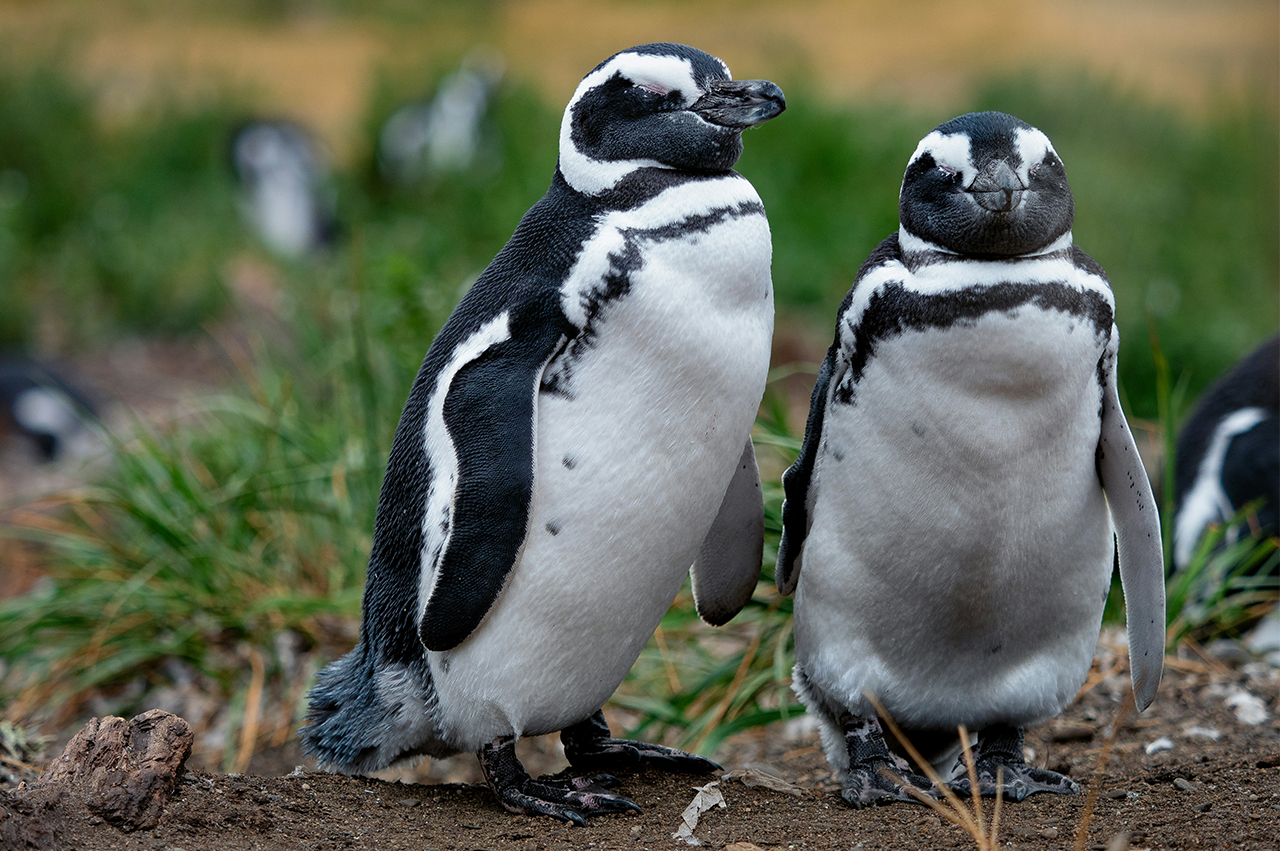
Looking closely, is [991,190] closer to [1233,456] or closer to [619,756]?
[619,756]

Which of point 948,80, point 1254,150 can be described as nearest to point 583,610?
point 1254,150

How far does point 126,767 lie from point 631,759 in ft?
3.11

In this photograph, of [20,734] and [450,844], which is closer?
[450,844]

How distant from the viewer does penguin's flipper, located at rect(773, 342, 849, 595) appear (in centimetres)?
223

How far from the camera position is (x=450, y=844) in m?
1.90

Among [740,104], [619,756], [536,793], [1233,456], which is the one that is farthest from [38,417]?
[1233,456]

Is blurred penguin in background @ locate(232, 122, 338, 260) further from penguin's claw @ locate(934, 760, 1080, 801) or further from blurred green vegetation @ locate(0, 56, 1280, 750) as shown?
penguin's claw @ locate(934, 760, 1080, 801)

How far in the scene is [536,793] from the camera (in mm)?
2125

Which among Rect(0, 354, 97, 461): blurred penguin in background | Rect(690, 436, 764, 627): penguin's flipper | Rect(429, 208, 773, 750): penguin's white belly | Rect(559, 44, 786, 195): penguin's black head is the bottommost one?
Rect(0, 354, 97, 461): blurred penguin in background

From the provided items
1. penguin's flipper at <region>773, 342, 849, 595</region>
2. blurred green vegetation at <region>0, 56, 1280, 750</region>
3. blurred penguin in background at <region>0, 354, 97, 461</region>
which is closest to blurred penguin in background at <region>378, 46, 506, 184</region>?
blurred green vegetation at <region>0, 56, 1280, 750</region>

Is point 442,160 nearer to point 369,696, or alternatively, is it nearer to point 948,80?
point 948,80

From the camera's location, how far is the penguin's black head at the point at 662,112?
2023mm

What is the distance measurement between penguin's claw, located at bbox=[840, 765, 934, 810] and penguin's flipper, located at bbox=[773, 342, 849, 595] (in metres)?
0.38

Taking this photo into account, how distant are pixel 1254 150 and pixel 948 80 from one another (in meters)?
4.65
